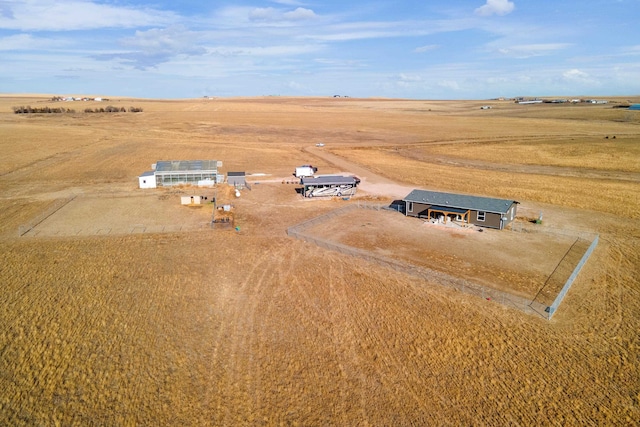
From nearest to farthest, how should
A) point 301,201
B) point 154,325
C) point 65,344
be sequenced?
point 65,344 → point 154,325 → point 301,201

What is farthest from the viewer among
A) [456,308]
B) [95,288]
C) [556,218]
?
[556,218]

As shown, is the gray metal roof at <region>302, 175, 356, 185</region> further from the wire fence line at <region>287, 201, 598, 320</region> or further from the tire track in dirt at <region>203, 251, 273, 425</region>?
the tire track in dirt at <region>203, 251, 273, 425</region>

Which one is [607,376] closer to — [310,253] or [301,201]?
[310,253]

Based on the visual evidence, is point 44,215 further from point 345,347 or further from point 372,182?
point 372,182

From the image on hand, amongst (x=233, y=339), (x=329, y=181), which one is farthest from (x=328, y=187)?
(x=233, y=339)

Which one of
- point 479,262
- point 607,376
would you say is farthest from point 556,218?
point 607,376

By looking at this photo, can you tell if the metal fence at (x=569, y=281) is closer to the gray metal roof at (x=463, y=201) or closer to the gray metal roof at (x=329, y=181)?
the gray metal roof at (x=463, y=201)

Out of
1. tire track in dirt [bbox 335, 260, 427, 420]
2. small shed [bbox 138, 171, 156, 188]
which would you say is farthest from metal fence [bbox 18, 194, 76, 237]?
tire track in dirt [bbox 335, 260, 427, 420]
